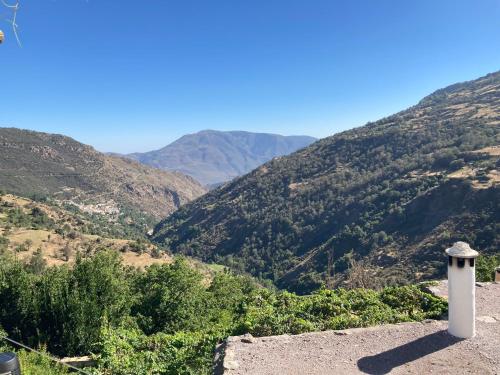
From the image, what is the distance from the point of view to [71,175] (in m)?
115

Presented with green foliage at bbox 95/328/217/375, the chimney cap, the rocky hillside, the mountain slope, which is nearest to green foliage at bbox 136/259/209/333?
green foliage at bbox 95/328/217/375

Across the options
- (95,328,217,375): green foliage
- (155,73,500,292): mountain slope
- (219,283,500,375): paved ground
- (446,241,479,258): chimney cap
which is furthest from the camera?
(155,73,500,292): mountain slope

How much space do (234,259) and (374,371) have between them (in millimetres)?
70849

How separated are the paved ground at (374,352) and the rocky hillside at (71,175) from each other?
92.1 metres

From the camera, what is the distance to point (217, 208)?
102 metres

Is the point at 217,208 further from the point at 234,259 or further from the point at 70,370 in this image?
the point at 70,370

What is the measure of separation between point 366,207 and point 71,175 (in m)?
85.9

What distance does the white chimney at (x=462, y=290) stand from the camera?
6512mm

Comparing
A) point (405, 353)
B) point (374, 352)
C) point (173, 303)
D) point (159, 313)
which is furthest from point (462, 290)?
point (159, 313)

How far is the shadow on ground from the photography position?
237 inches

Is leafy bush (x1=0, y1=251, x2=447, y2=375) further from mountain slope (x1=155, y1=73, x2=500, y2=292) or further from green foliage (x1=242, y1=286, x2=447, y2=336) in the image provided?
mountain slope (x1=155, y1=73, x2=500, y2=292)

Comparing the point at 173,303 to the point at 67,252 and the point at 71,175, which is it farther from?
the point at 71,175

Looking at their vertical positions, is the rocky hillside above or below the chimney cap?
above

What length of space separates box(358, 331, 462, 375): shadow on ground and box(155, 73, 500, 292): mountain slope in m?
16.1
